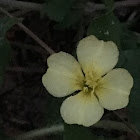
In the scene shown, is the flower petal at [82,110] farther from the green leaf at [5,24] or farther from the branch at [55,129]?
the green leaf at [5,24]

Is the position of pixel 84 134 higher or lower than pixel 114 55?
lower

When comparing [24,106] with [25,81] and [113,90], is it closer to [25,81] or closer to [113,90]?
[25,81]

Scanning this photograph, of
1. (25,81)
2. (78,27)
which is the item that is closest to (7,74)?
(25,81)

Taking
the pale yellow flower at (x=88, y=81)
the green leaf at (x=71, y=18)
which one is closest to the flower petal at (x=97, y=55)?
the pale yellow flower at (x=88, y=81)

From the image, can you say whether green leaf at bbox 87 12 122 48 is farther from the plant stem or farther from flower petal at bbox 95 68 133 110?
the plant stem

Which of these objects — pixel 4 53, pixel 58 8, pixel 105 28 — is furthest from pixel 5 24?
pixel 105 28

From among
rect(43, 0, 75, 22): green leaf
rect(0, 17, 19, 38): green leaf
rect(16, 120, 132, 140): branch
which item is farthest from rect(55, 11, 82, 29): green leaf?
rect(16, 120, 132, 140): branch
